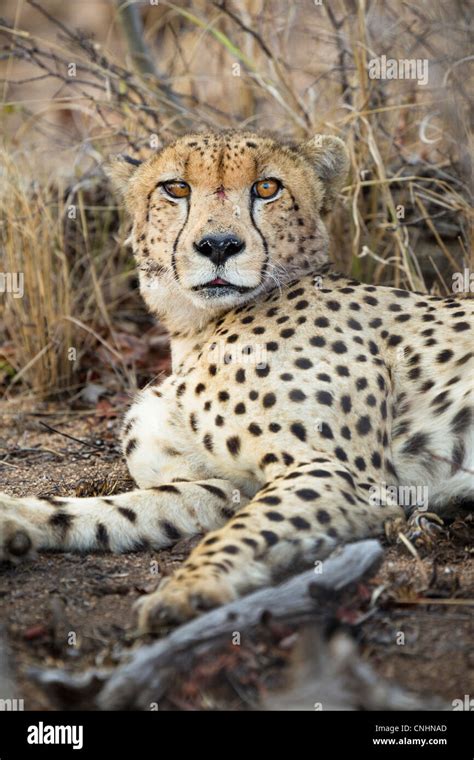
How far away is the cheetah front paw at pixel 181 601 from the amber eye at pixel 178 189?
5.24 feet

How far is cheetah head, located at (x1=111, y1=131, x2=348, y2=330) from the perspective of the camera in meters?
3.31

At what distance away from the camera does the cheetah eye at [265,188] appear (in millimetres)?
3522

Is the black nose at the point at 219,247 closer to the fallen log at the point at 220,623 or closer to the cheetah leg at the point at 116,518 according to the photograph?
the cheetah leg at the point at 116,518

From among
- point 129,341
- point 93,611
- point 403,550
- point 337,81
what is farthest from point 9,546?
point 337,81

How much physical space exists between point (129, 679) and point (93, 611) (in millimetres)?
548

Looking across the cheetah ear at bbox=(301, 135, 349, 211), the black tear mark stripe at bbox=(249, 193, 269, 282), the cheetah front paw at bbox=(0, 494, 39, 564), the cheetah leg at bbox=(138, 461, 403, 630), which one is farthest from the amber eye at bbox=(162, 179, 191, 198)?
the cheetah front paw at bbox=(0, 494, 39, 564)

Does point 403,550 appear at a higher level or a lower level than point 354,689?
higher

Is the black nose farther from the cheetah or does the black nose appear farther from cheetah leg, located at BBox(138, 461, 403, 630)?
cheetah leg, located at BBox(138, 461, 403, 630)

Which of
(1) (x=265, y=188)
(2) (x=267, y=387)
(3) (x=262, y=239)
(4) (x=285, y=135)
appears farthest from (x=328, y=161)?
(4) (x=285, y=135)

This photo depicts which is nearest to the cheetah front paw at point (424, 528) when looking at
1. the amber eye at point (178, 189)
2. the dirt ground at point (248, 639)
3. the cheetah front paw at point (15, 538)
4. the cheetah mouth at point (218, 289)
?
the dirt ground at point (248, 639)

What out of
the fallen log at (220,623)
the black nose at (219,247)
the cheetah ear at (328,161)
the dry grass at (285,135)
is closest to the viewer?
the fallen log at (220,623)

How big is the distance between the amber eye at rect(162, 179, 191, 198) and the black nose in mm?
366

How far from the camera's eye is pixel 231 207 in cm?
341
